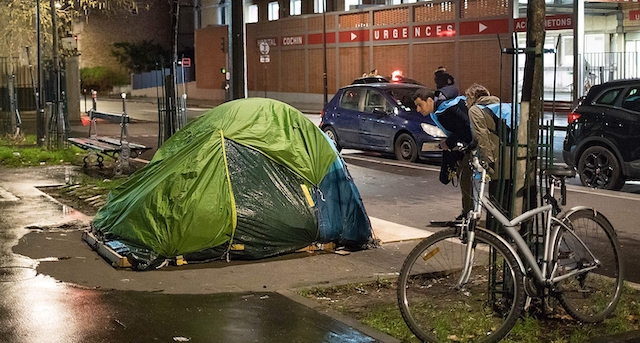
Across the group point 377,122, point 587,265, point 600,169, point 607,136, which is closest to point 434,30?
point 377,122

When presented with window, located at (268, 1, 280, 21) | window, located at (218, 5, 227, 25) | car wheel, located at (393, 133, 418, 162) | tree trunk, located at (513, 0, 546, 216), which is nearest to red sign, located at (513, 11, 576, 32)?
car wheel, located at (393, 133, 418, 162)

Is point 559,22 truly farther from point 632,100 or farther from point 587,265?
point 587,265

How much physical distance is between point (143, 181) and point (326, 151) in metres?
1.89

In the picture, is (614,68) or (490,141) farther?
(614,68)

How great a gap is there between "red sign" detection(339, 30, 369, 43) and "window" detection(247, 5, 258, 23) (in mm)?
13915

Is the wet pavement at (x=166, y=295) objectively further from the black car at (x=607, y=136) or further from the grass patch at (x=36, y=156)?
the grass patch at (x=36, y=156)

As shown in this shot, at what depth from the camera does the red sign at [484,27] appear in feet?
116

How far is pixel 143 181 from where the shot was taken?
9.49 m

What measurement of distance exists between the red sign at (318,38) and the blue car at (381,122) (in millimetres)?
26804

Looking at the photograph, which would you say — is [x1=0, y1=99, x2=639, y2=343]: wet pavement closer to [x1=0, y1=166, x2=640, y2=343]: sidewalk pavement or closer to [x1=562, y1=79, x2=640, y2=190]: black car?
[x1=0, y1=166, x2=640, y2=343]: sidewalk pavement

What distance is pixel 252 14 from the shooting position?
58.6 meters

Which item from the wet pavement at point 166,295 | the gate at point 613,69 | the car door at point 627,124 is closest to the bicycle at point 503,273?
the wet pavement at point 166,295

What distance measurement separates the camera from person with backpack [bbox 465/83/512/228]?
650 cm

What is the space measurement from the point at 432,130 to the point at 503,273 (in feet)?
37.0
